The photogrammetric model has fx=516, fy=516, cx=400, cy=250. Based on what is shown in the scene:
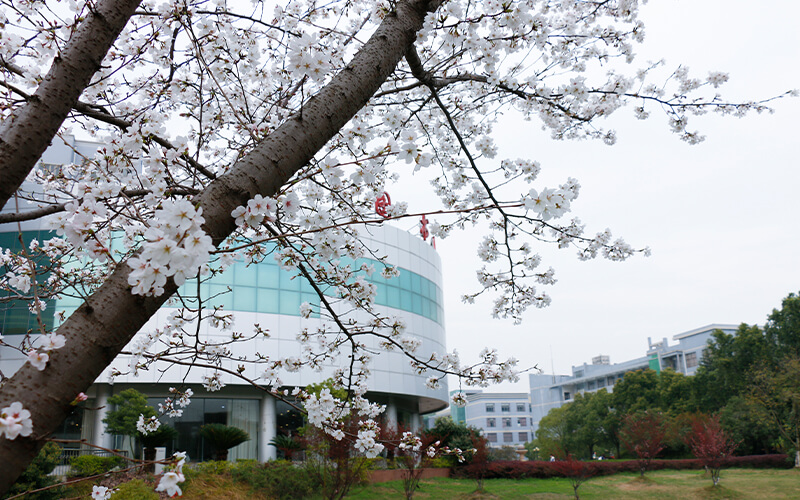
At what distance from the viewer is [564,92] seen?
4.11 meters

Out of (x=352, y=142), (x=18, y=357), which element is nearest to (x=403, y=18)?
(x=352, y=142)

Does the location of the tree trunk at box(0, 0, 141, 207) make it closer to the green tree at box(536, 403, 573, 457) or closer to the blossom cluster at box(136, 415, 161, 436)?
the blossom cluster at box(136, 415, 161, 436)

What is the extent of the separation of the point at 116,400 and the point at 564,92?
1591 centimetres

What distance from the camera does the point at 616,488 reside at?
55.5 ft

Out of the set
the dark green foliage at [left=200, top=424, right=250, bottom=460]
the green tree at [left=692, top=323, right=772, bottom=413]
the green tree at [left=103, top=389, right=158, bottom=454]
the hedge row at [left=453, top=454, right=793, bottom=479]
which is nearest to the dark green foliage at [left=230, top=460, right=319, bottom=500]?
the dark green foliage at [left=200, top=424, right=250, bottom=460]

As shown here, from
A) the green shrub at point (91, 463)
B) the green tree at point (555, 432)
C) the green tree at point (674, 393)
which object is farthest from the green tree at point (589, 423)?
the green shrub at point (91, 463)

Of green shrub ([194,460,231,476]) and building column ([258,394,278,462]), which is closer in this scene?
green shrub ([194,460,231,476])

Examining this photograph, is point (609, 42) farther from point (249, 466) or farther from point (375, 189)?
point (249, 466)

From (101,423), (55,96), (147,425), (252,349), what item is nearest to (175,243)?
(55,96)

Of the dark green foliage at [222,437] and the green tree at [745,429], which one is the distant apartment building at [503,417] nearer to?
the green tree at [745,429]

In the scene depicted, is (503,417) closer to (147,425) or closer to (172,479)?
(147,425)

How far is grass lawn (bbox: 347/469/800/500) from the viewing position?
1477 centimetres

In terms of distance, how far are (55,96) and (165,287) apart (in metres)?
0.77

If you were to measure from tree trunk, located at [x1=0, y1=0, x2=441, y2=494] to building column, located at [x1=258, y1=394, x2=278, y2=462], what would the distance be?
1889cm
